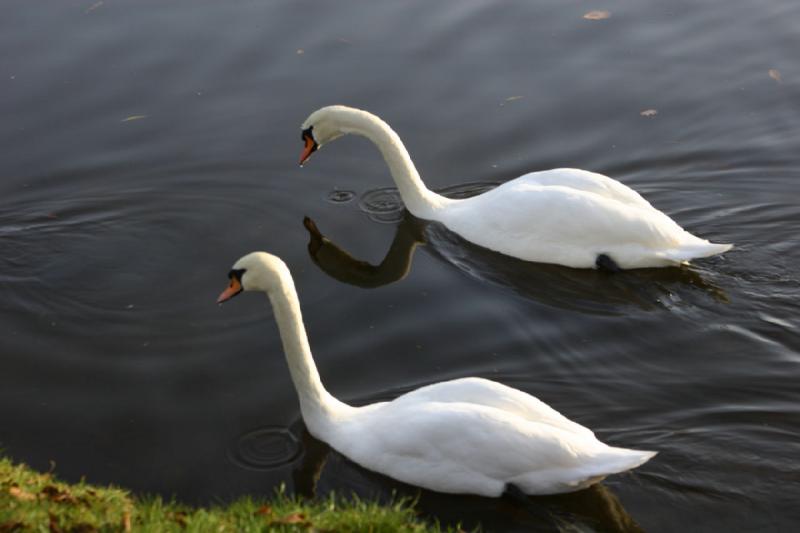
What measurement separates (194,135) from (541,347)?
16.9 feet

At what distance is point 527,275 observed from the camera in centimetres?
998

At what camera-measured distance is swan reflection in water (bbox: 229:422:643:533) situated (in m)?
6.95

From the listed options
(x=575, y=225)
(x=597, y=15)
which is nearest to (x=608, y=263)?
(x=575, y=225)

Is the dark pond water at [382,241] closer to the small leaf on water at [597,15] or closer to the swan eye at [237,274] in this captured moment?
the small leaf on water at [597,15]

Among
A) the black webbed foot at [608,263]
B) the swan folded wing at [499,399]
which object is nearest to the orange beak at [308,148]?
the black webbed foot at [608,263]

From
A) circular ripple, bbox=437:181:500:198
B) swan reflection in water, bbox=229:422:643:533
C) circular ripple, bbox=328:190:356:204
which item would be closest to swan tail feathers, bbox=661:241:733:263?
circular ripple, bbox=437:181:500:198

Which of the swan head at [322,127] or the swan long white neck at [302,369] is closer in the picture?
the swan long white neck at [302,369]

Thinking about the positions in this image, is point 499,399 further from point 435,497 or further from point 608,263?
point 608,263

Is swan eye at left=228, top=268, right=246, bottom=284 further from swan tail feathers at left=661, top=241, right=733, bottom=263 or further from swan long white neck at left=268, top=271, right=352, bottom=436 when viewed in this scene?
swan tail feathers at left=661, top=241, right=733, bottom=263

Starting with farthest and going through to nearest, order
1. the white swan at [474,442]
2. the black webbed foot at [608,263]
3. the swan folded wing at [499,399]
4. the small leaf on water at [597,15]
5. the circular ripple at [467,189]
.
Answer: the small leaf on water at [597,15] → the circular ripple at [467,189] → the black webbed foot at [608,263] → the swan folded wing at [499,399] → the white swan at [474,442]

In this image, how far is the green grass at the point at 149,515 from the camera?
5879mm

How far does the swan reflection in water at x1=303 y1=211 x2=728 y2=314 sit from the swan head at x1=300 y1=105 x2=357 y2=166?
872mm

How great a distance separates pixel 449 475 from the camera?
23.4 feet

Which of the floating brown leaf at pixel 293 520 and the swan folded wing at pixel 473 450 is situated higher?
the floating brown leaf at pixel 293 520
